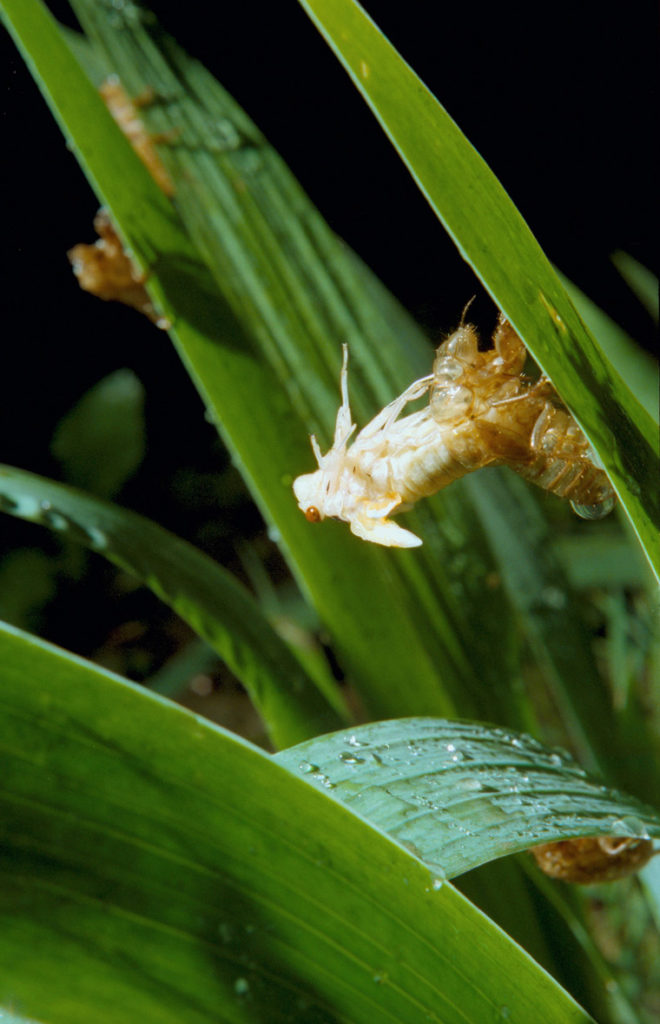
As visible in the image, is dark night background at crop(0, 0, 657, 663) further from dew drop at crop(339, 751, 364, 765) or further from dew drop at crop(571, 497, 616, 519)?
dew drop at crop(339, 751, 364, 765)

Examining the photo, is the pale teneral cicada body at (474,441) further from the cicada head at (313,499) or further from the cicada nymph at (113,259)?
the cicada nymph at (113,259)

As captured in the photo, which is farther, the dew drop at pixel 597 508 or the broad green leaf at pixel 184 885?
the dew drop at pixel 597 508

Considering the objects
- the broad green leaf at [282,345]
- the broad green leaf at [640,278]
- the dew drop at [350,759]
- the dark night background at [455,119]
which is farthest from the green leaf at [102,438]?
the dew drop at [350,759]

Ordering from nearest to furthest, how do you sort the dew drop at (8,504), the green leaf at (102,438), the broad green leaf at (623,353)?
the dew drop at (8,504)
the broad green leaf at (623,353)
the green leaf at (102,438)

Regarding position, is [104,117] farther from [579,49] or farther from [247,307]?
[579,49]

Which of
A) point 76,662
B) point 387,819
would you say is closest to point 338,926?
point 387,819

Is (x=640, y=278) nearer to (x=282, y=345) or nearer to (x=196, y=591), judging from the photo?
(x=282, y=345)

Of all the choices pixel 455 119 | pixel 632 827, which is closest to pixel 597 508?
pixel 632 827
